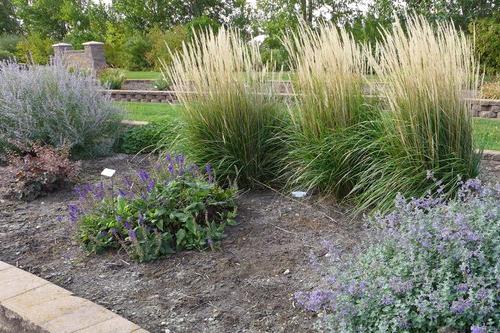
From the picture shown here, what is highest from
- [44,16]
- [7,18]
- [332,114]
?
[7,18]

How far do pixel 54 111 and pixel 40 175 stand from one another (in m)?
1.34

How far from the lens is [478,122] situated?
631cm

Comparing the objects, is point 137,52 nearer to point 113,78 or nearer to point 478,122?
point 113,78

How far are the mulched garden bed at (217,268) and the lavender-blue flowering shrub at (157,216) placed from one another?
8 cm

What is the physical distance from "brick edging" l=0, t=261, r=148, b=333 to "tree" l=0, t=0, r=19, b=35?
30.8 meters

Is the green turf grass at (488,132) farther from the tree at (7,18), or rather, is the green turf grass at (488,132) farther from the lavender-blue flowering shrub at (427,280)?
the tree at (7,18)

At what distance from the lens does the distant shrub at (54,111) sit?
5535mm

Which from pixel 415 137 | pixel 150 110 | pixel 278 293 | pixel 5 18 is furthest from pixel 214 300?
pixel 5 18

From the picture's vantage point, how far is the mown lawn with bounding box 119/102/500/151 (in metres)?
4.77

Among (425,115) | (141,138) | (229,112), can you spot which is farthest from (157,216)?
(141,138)

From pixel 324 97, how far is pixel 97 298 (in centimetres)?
202

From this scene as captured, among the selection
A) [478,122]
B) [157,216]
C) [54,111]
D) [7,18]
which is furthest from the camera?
[7,18]

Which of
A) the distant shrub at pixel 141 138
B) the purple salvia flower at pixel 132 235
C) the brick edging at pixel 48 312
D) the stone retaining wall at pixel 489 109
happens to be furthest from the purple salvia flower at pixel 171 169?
the stone retaining wall at pixel 489 109

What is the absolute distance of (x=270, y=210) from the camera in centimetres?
375
